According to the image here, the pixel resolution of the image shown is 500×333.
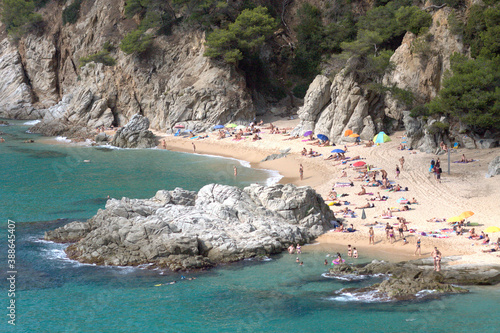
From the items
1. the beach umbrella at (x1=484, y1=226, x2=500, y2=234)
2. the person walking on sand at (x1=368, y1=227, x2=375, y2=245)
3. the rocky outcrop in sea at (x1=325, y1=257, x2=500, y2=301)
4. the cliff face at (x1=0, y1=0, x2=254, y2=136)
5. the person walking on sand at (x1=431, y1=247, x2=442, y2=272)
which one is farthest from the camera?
the cliff face at (x1=0, y1=0, x2=254, y2=136)

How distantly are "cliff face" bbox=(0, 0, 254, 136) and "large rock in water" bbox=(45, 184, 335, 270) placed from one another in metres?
32.0

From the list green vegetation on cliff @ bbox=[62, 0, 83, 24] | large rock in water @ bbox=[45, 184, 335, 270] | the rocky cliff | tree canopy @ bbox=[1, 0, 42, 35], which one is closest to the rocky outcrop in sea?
large rock in water @ bbox=[45, 184, 335, 270]

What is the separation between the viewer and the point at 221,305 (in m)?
20.2

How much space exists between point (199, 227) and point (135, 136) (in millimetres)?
33105

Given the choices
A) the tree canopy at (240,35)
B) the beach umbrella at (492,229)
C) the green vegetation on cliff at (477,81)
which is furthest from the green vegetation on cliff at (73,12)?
the beach umbrella at (492,229)

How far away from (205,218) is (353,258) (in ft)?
24.5

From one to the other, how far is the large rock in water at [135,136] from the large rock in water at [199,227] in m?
28.0

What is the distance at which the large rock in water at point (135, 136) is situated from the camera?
2215 inches

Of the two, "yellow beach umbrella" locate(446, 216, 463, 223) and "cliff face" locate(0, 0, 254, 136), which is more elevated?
"cliff face" locate(0, 0, 254, 136)

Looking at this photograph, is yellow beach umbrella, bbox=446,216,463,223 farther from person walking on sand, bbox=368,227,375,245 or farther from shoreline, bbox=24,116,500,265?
person walking on sand, bbox=368,227,375,245

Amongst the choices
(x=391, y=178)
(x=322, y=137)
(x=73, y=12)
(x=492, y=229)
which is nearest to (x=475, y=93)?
(x=391, y=178)

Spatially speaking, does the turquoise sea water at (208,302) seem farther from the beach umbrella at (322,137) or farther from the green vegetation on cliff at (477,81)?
the beach umbrella at (322,137)

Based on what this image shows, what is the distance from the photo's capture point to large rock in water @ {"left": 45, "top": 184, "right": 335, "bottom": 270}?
80.0 ft

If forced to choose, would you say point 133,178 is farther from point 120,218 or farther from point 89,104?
point 89,104
